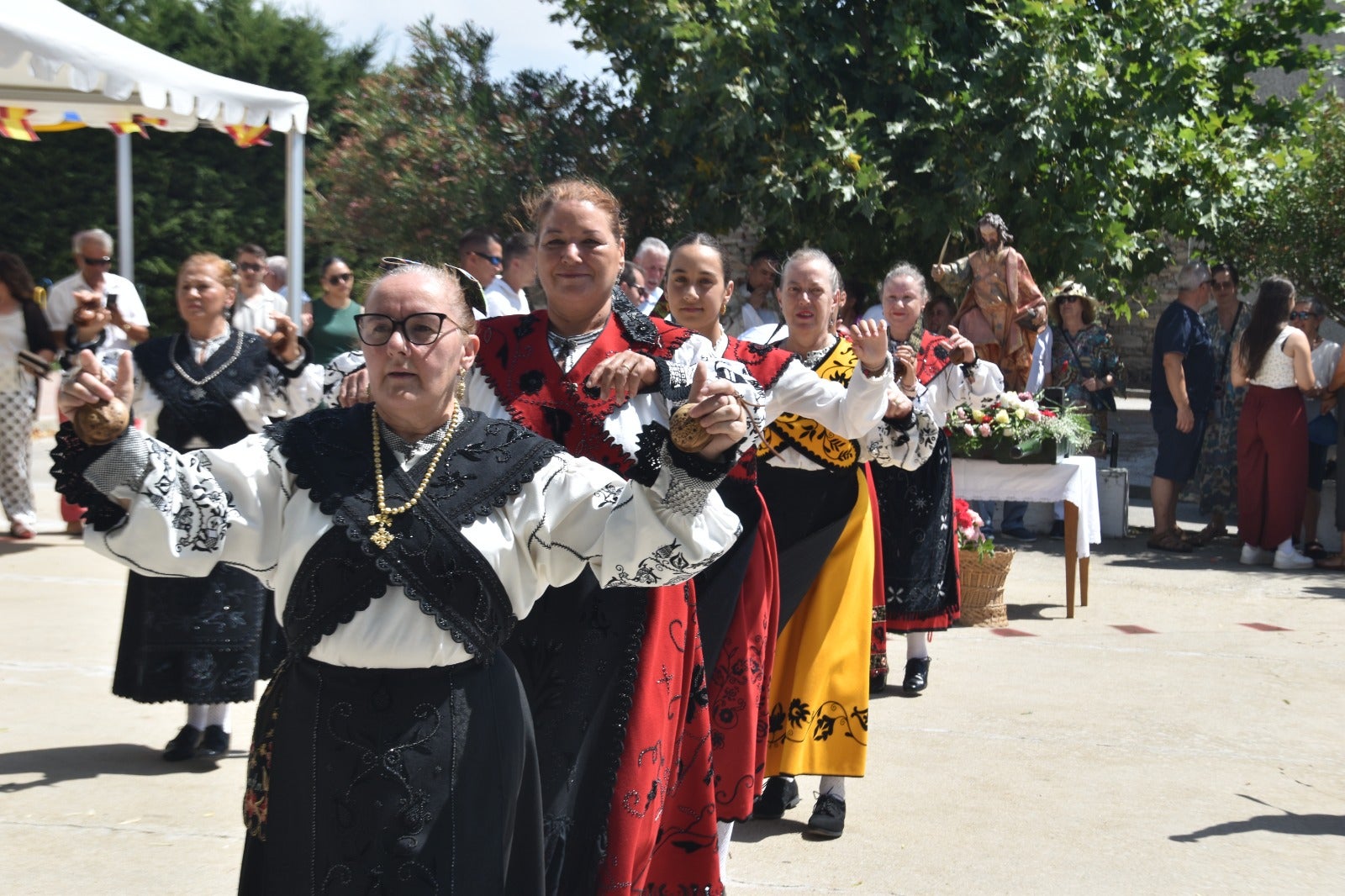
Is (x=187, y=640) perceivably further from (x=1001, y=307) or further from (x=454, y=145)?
(x=454, y=145)

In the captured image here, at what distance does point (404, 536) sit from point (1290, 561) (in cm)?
925

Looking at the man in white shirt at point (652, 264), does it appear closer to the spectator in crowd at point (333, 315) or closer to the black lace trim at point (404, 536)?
the spectator in crowd at point (333, 315)

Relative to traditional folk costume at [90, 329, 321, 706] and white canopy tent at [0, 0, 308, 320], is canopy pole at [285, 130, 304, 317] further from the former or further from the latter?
traditional folk costume at [90, 329, 321, 706]

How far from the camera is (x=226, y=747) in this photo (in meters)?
5.67

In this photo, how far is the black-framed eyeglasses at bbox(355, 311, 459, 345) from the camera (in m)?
2.73

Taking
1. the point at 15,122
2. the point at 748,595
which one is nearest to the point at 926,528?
the point at 748,595

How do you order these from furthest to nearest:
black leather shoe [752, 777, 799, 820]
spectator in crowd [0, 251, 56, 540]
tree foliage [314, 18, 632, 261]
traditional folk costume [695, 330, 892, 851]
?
tree foliage [314, 18, 632, 261], spectator in crowd [0, 251, 56, 540], black leather shoe [752, 777, 799, 820], traditional folk costume [695, 330, 892, 851]

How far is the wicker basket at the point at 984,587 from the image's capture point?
8.38 meters

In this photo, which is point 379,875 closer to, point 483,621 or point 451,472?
point 483,621

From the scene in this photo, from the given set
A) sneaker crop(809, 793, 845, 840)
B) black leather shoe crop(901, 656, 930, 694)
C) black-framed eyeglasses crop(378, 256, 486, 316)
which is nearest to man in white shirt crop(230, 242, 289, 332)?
black leather shoe crop(901, 656, 930, 694)

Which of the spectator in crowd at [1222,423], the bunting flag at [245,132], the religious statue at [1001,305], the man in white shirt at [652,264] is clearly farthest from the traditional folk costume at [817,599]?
the spectator in crowd at [1222,423]

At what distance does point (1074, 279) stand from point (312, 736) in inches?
394

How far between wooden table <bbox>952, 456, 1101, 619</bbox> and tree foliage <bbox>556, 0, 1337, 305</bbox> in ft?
10.3

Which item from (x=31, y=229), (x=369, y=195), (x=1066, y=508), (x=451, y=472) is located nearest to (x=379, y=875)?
(x=451, y=472)
